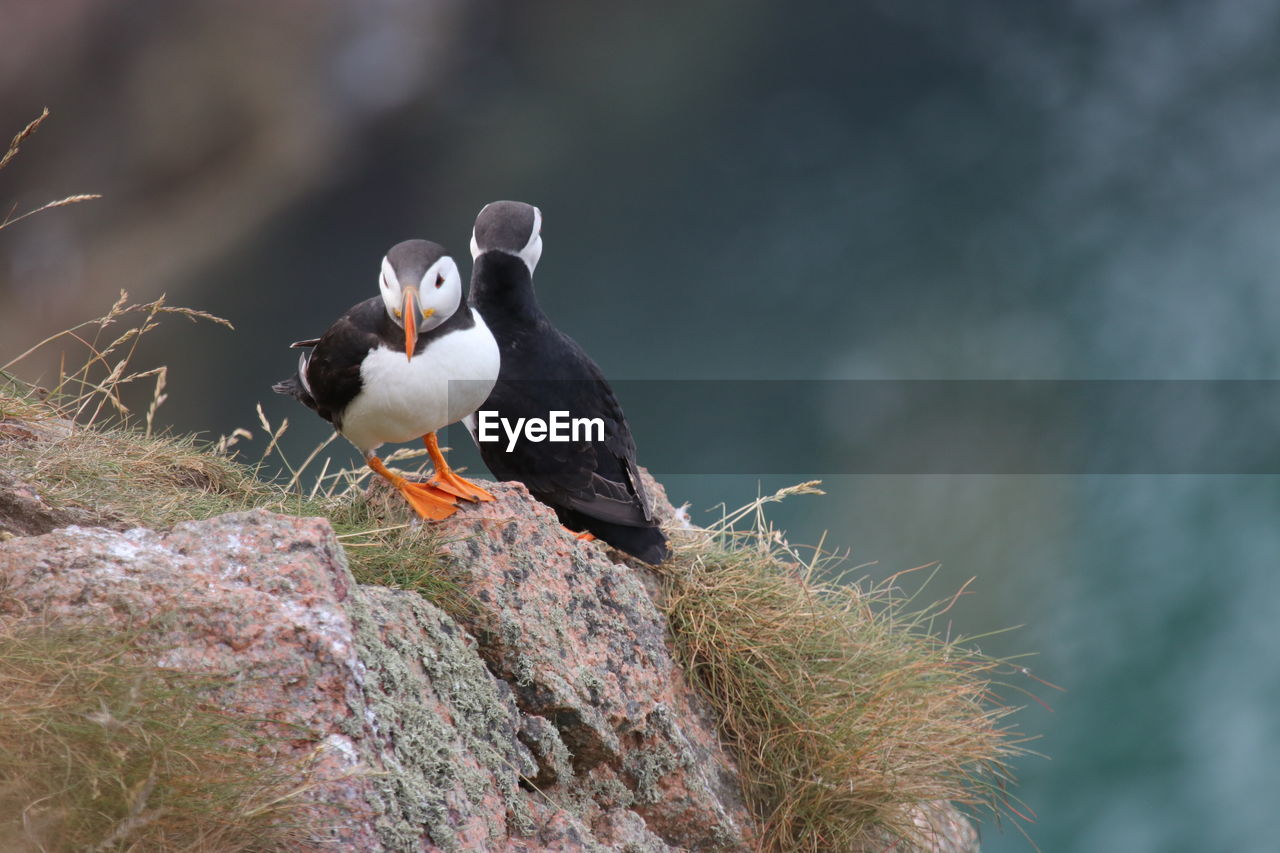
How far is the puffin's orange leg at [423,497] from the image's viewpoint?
3.21 meters

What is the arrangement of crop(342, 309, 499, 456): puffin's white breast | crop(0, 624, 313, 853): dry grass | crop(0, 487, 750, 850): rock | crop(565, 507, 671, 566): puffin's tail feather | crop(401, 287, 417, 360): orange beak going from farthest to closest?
crop(565, 507, 671, 566): puffin's tail feather
crop(342, 309, 499, 456): puffin's white breast
crop(401, 287, 417, 360): orange beak
crop(0, 487, 750, 850): rock
crop(0, 624, 313, 853): dry grass

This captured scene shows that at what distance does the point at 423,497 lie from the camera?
3.29 metres

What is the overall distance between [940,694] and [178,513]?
266cm

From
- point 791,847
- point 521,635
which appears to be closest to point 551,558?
point 521,635

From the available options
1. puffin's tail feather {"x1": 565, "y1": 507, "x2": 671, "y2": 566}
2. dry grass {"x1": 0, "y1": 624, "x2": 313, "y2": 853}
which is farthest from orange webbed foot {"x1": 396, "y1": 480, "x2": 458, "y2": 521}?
dry grass {"x1": 0, "y1": 624, "x2": 313, "y2": 853}

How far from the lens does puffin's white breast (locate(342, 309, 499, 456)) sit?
119 inches

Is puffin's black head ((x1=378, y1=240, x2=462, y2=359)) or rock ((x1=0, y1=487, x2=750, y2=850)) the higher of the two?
puffin's black head ((x1=378, y1=240, x2=462, y2=359))

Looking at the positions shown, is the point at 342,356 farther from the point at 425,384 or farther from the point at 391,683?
the point at 391,683

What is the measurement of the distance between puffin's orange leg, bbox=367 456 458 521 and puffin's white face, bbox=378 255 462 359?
47 cm

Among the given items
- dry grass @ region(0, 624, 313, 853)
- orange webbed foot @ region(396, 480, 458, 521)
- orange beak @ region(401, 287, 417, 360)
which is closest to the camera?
dry grass @ region(0, 624, 313, 853)

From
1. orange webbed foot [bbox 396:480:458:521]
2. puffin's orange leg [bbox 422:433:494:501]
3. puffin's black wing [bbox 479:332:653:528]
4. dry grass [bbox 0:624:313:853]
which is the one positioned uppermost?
puffin's black wing [bbox 479:332:653:528]

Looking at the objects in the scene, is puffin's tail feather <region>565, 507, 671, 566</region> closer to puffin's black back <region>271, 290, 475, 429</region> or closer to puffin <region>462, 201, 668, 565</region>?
puffin <region>462, 201, 668, 565</region>

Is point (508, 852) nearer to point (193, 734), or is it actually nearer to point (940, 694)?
point (193, 734)

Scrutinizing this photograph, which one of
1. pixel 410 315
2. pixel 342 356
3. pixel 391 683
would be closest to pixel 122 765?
pixel 391 683
